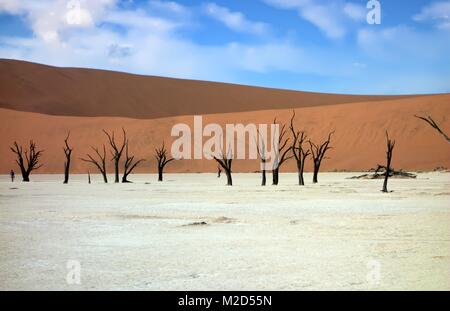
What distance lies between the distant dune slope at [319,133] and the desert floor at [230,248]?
4087cm

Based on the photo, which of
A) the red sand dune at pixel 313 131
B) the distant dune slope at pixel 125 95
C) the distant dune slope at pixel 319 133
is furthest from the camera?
the distant dune slope at pixel 125 95

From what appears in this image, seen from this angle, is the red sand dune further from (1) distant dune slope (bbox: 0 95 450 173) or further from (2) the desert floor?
(2) the desert floor

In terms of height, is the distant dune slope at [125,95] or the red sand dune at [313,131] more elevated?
the distant dune slope at [125,95]

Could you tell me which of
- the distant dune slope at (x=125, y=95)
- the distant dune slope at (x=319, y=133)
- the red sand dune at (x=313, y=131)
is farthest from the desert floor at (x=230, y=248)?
the distant dune slope at (x=125, y=95)

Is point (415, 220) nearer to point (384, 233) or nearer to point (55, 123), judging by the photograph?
point (384, 233)

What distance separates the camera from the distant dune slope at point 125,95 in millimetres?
87125

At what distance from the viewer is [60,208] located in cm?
1681

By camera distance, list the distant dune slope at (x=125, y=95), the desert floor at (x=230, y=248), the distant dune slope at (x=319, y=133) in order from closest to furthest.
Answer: the desert floor at (x=230, y=248) → the distant dune slope at (x=319, y=133) → the distant dune slope at (x=125, y=95)

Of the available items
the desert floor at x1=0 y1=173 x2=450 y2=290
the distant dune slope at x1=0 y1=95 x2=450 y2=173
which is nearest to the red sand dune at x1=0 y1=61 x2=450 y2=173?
the distant dune slope at x1=0 y1=95 x2=450 y2=173

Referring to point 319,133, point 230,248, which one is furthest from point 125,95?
point 230,248

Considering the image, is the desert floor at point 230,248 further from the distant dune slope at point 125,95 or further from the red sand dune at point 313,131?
the distant dune slope at point 125,95

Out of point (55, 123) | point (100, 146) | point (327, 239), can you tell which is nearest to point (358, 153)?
point (100, 146)

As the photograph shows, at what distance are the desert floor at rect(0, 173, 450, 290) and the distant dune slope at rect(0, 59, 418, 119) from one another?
72.1 m

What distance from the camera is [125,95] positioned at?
96.1 metres
